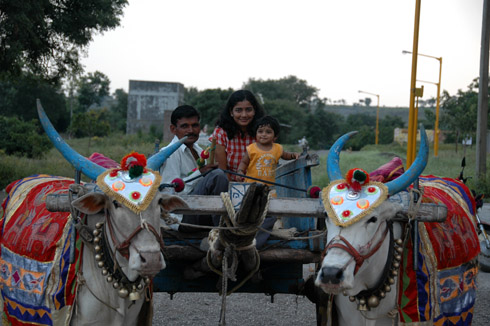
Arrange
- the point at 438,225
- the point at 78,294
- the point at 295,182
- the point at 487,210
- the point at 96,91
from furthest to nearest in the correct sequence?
the point at 96,91 < the point at 487,210 < the point at 295,182 < the point at 438,225 < the point at 78,294

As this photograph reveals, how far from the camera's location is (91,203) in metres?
3.45

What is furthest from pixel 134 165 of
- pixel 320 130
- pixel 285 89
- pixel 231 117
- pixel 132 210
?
pixel 285 89

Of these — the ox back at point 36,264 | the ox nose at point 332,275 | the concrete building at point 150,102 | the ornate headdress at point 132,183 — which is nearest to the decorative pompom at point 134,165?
the ornate headdress at point 132,183

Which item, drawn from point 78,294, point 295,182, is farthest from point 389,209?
point 78,294

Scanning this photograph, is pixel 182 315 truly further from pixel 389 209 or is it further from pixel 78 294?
pixel 389 209

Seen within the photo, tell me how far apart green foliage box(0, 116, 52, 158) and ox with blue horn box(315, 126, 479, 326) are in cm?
2082

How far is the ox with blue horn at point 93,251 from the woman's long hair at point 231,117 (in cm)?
183

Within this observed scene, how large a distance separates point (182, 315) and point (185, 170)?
1.93 m

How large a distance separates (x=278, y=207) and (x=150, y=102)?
37350 mm

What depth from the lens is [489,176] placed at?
1441cm

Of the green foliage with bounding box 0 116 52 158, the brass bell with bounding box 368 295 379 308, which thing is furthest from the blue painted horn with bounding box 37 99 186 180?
the green foliage with bounding box 0 116 52 158

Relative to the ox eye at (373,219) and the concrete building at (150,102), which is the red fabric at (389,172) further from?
the concrete building at (150,102)

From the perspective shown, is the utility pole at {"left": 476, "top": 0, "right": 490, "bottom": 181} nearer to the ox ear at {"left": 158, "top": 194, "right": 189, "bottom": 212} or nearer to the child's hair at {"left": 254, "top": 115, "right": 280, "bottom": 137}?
the child's hair at {"left": 254, "top": 115, "right": 280, "bottom": 137}

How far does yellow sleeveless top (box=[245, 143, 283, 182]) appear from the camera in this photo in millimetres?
5117
